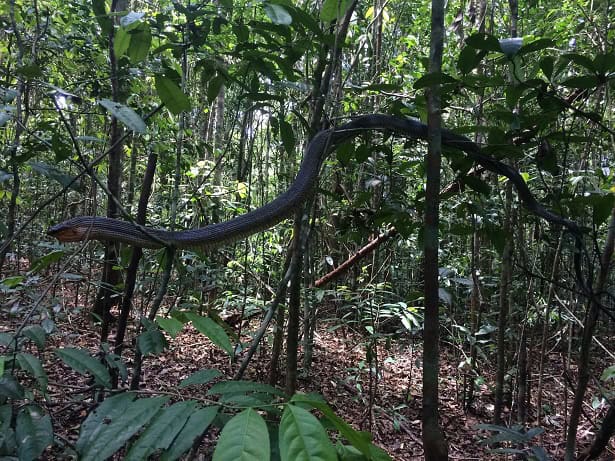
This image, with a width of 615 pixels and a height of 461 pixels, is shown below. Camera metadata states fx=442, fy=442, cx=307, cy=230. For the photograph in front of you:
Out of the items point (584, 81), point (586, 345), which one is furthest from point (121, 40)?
point (586, 345)

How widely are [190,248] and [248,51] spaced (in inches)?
36.2

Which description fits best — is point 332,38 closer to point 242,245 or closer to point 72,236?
point 72,236

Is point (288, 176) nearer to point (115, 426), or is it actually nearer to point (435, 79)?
point (435, 79)

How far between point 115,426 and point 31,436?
15.4 inches

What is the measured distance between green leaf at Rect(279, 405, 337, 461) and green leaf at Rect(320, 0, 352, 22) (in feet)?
4.29

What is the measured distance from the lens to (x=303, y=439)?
68 cm

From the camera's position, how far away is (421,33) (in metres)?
7.66

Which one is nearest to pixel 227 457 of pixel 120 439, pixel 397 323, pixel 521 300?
pixel 120 439

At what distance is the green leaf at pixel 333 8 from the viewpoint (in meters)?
1.50

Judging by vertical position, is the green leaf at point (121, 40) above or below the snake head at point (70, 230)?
above

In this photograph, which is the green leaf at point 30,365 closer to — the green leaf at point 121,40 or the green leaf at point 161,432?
the green leaf at point 161,432

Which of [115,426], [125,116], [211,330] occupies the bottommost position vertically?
[115,426]

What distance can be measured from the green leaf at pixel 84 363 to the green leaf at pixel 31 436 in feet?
0.48

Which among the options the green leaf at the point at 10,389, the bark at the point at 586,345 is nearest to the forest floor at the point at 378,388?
the bark at the point at 586,345
